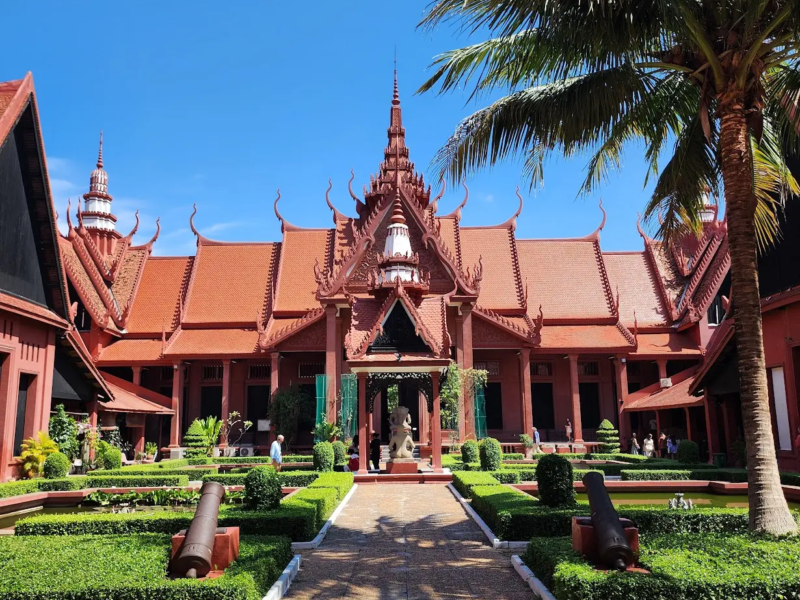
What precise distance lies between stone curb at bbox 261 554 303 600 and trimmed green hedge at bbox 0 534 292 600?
0.19ft

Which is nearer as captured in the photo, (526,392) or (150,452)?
(150,452)

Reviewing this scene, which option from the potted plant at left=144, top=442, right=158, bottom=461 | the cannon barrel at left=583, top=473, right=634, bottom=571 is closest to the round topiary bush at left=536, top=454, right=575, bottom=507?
the cannon barrel at left=583, top=473, right=634, bottom=571

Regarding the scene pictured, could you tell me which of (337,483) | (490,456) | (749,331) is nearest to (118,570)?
(749,331)

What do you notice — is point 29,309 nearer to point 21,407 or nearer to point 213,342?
point 21,407

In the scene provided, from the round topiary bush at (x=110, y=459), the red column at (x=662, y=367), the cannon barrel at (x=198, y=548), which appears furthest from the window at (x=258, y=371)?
the cannon barrel at (x=198, y=548)

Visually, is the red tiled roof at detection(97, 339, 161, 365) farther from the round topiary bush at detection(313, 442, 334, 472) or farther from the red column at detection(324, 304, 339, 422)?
the round topiary bush at detection(313, 442, 334, 472)

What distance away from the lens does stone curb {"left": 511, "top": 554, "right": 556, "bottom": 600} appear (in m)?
6.02

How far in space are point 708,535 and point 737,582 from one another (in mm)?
2114

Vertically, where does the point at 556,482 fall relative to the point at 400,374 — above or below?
below

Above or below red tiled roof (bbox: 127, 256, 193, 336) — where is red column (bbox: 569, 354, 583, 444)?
below

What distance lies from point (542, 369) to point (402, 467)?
12.4 metres

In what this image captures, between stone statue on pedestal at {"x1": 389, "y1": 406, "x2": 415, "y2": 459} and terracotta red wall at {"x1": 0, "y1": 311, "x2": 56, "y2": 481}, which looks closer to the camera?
terracotta red wall at {"x1": 0, "y1": 311, "x2": 56, "y2": 481}

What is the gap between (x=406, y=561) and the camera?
7801mm

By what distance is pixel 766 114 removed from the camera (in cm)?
995
